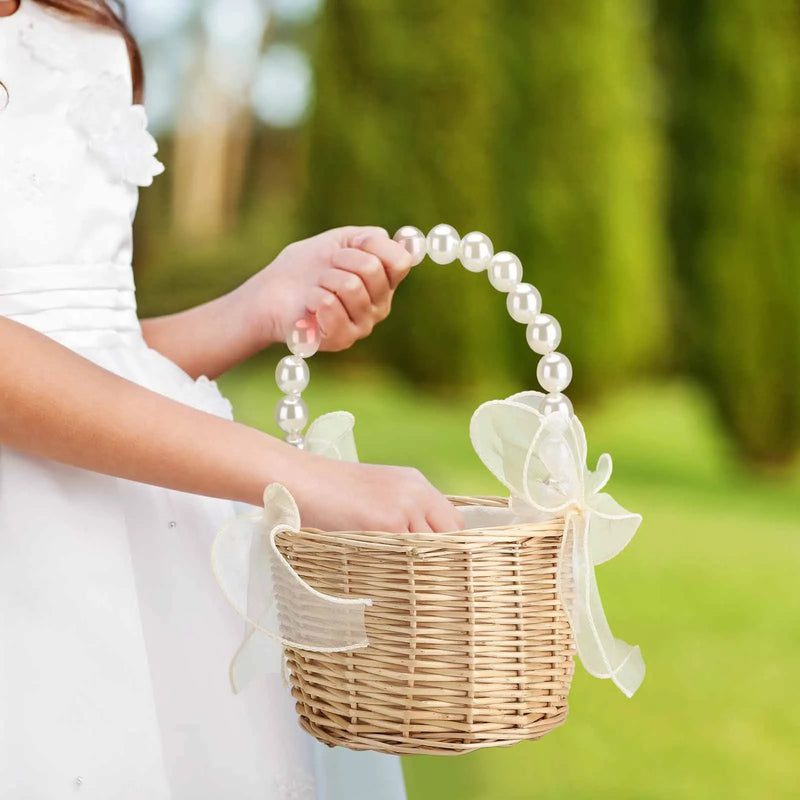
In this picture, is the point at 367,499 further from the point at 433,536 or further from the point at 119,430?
the point at 119,430

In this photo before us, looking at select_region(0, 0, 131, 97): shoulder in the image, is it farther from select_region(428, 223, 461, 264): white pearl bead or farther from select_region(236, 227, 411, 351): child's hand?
select_region(428, 223, 461, 264): white pearl bead

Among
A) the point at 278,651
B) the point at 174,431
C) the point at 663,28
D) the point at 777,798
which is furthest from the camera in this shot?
the point at 663,28

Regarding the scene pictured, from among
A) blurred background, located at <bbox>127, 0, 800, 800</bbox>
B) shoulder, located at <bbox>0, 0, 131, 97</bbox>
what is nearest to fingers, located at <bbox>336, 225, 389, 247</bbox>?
shoulder, located at <bbox>0, 0, 131, 97</bbox>

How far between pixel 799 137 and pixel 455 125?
1.43 metres

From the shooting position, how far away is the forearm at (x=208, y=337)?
42.1 inches

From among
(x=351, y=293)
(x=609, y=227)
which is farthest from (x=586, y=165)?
(x=351, y=293)

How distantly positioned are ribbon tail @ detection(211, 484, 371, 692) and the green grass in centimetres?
195

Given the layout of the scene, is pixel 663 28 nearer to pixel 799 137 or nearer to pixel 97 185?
pixel 799 137

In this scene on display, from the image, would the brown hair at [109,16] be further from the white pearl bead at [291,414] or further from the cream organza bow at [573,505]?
the cream organza bow at [573,505]

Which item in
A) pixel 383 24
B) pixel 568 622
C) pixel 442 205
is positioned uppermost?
pixel 568 622

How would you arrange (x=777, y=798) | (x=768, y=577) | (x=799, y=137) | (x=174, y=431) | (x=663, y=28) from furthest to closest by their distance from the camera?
(x=663, y=28) → (x=799, y=137) → (x=768, y=577) → (x=777, y=798) → (x=174, y=431)

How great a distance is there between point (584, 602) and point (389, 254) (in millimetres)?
327

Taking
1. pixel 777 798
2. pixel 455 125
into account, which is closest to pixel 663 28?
pixel 455 125

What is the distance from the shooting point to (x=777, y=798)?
2633 mm
